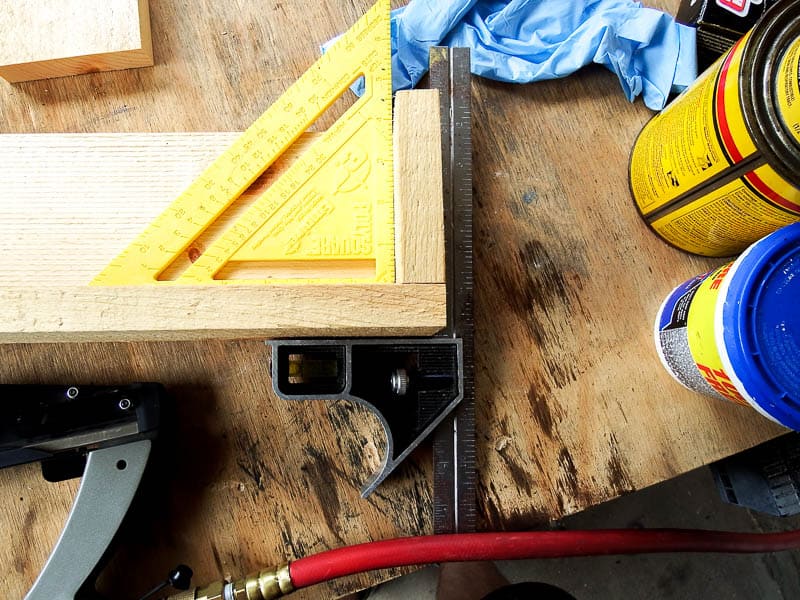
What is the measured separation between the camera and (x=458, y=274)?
0.78m

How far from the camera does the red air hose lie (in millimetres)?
726

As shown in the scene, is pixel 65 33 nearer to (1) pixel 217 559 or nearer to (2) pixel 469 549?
(1) pixel 217 559

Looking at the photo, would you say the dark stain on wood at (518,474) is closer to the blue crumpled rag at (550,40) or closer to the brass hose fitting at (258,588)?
the brass hose fitting at (258,588)

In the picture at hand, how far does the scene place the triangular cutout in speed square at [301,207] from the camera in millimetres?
613

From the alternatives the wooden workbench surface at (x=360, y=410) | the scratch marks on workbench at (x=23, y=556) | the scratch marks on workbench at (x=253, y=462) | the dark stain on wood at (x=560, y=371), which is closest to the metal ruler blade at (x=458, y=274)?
the wooden workbench surface at (x=360, y=410)

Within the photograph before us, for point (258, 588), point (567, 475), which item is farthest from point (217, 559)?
point (567, 475)

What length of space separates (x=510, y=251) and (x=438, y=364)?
24 centimetres

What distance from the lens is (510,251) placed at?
0.85m

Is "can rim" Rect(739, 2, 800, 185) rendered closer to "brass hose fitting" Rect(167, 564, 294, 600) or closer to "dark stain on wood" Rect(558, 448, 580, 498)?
"dark stain on wood" Rect(558, 448, 580, 498)

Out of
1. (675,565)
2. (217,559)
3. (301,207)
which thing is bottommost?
(675,565)

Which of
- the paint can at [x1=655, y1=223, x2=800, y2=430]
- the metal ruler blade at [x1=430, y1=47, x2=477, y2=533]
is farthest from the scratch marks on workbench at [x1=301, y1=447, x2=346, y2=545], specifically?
the paint can at [x1=655, y1=223, x2=800, y2=430]

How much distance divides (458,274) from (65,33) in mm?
711

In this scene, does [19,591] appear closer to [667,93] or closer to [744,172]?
[744,172]

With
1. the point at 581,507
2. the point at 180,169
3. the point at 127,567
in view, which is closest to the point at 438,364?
the point at 581,507
